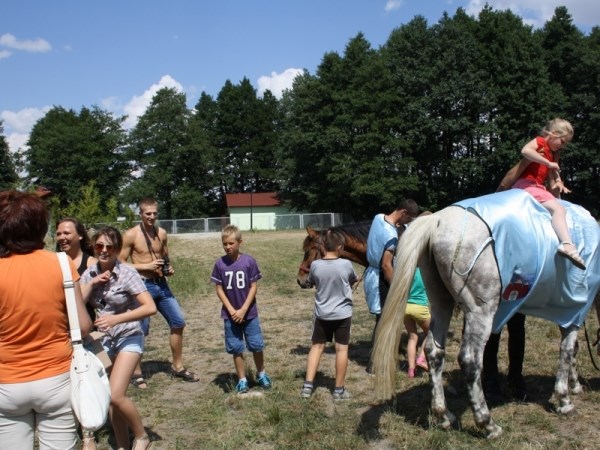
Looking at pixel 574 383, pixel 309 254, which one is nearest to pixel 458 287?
pixel 574 383

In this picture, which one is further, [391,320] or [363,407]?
[363,407]

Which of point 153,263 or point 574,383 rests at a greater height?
point 153,263

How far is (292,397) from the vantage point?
17.5 feet

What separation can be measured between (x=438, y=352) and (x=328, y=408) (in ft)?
4.08

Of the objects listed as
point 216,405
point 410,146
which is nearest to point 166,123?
point 410,146

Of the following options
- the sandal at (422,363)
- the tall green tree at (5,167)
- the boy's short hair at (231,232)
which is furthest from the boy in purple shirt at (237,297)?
the tall green tree at (5,167)

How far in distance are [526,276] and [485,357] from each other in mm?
1361

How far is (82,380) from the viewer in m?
2.71

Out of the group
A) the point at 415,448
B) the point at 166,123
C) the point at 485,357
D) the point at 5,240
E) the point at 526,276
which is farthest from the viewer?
the point at 166,123

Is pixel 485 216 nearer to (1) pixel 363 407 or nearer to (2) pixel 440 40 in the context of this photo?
(1) pixel 363 407

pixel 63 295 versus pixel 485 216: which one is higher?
pixel 485 216

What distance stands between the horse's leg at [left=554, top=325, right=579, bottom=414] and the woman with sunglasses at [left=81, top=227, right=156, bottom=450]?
3.61 metres

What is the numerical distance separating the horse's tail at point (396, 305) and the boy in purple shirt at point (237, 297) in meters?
1.59

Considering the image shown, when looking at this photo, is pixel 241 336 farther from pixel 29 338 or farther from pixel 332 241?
pixel 29 338
